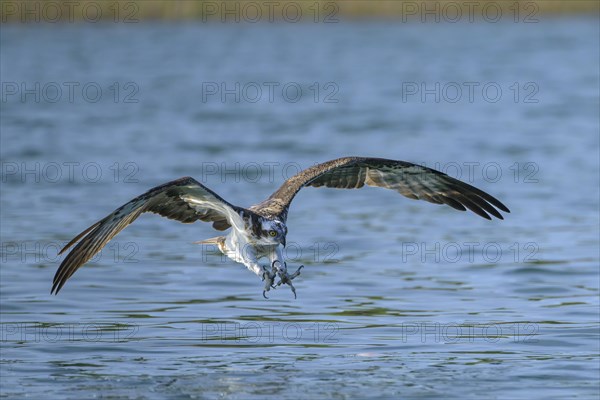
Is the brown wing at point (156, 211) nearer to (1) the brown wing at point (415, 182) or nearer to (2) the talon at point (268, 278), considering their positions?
(2) the talon at point (268, 278)

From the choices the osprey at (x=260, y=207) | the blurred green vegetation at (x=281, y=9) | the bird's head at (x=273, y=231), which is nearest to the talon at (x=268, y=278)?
the osprey at (x=260, y=207)

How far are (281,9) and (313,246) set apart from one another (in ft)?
159

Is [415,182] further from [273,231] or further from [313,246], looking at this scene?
[313,246]

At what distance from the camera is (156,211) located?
11266 mm

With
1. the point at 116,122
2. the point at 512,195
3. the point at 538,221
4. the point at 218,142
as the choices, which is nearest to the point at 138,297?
the point at 538,221

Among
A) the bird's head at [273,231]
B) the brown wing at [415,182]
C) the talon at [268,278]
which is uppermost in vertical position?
the brown wing at [415,182]

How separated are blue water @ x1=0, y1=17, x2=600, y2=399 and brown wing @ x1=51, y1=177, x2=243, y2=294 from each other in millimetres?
1026

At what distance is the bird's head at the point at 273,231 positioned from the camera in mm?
10367

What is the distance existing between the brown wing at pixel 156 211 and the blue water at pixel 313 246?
103cm

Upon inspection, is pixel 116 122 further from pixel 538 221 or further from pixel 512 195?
pixel 538 221

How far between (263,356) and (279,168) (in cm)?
1267

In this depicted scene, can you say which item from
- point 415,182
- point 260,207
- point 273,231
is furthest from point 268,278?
point 415,182

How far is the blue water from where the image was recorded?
10.6 metres

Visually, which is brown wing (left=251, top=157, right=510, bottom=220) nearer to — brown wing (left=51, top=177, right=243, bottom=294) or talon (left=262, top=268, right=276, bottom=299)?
brown wing (left=51, top=177, right=243, bottom=294)
